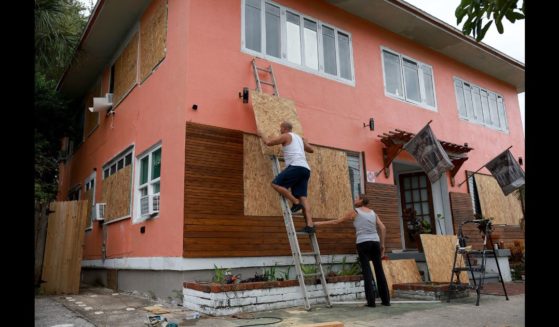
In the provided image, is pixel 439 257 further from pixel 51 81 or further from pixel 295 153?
pixel 51 81

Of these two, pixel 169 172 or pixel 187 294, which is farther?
pixel 169 172

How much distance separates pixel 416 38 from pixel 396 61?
1.08 meters

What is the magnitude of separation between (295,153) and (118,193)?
17.7 ft

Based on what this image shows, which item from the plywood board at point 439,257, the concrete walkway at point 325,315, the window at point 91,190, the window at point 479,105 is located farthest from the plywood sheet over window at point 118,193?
the window at point 479,105

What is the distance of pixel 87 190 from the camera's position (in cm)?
1344

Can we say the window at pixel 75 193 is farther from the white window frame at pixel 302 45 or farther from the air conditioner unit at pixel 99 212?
the white window frame at pixel 302 45

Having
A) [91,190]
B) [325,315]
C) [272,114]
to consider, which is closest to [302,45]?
[272,114]

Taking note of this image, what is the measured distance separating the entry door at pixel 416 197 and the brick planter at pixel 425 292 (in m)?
4.27

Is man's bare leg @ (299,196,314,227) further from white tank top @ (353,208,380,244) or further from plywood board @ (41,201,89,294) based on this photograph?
plywood board @ (41,201,89,294)

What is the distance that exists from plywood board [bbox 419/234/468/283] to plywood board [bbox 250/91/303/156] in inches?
146

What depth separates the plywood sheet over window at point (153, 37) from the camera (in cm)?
911

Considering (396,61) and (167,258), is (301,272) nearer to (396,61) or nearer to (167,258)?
(167,258)

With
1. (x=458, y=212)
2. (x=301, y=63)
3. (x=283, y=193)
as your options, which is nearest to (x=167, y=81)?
(x=301, y=63)

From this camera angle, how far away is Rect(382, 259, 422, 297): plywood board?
28.3ft
